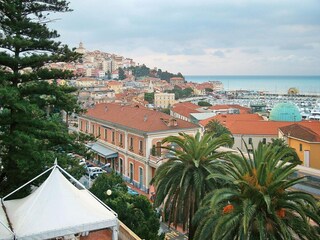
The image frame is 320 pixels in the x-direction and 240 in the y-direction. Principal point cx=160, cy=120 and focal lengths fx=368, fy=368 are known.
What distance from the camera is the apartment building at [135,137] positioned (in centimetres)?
3138

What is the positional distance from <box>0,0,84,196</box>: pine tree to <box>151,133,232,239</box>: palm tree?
4.20 metres

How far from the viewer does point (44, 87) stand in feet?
50.6

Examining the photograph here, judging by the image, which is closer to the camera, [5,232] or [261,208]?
[261,208]

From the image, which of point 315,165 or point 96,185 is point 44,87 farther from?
point 315,165

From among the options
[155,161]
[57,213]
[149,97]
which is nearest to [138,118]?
[155,161]

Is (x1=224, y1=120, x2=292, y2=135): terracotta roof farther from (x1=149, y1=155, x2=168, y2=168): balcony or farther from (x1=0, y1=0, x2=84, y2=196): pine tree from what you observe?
(x1=0, y1=0, x2=84, y2=196): pine tree

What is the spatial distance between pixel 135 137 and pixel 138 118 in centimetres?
283

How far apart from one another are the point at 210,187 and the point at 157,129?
17.4 meters

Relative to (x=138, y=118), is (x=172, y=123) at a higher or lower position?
lower

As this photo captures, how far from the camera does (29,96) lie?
1567cm

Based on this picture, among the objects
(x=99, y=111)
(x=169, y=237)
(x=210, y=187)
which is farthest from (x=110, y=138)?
(x=210, y=187)

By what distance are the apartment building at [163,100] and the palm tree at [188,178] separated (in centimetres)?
10607

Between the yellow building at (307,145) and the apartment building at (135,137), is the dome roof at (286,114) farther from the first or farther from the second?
the apartment building at (135,137)

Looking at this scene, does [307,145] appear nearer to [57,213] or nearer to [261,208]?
[261,208]
